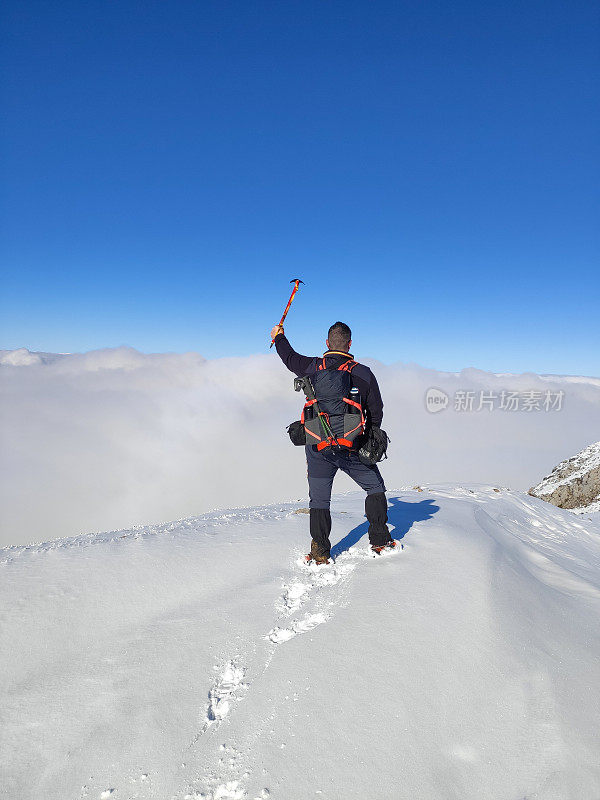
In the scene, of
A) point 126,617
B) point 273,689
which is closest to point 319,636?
point 273,689

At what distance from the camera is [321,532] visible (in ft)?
19.3

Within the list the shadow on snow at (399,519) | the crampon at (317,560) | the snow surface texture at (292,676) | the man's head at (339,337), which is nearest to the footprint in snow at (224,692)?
the snow surface texture at (292,676)

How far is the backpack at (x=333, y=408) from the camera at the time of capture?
573cm

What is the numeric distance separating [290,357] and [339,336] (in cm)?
84

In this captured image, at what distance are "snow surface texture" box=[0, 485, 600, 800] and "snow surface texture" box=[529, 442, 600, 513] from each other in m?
16.7

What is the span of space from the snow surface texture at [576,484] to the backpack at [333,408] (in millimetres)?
17418

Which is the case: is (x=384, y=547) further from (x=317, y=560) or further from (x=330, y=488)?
(x=330, y=488)

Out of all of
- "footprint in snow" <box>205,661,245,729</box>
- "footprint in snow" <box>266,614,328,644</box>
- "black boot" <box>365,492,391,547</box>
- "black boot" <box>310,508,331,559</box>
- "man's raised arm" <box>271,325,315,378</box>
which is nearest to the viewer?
"footprint in snow" <box>205,661,245,729</box>

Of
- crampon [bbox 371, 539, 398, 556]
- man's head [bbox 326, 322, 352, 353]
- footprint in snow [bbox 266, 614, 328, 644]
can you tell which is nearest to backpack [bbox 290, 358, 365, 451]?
man's head [bbox 326, 322, 352, 353]

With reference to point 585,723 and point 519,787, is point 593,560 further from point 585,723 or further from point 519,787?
point 519,787

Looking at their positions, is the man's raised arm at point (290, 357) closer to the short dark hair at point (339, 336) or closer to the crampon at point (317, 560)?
the short dark hair at point (339, 336)

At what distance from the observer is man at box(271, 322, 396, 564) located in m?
5.91

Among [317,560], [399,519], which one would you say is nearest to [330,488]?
[317,560]

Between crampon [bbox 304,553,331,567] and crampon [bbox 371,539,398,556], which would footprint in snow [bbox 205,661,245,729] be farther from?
crampon [bbox 371,539,398,556]
